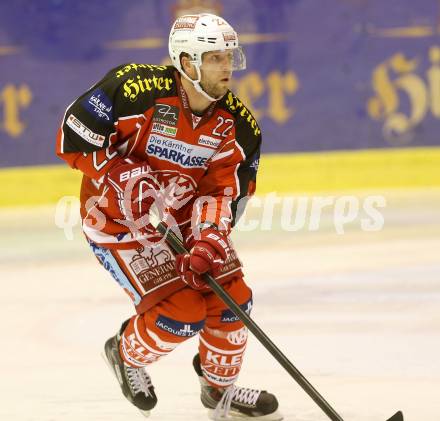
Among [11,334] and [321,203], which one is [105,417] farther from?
[321,203]

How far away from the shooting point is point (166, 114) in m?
3.91

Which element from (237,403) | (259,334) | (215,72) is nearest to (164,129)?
(215,72)

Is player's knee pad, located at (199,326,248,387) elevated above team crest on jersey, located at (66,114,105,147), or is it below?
below

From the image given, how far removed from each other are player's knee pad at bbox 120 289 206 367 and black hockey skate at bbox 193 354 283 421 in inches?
11.4

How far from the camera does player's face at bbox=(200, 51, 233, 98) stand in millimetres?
3832

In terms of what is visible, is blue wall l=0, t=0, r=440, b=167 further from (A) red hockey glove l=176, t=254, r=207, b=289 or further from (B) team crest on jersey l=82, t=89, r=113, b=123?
(A) red hockey glove l=176, t=254, r=207, b=289

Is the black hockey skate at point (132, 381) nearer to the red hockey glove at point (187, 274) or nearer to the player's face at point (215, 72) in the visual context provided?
the red hockey glove at point (187, 274)

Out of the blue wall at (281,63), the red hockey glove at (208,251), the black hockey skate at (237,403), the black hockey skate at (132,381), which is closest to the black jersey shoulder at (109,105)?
the red hockey glove at (208,251)

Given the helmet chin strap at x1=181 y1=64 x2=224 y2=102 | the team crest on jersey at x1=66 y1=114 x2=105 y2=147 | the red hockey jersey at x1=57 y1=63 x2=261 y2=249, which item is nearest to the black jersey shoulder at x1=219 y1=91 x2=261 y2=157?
the red hockey jersey at x1=57 y1=63 x2=261 y2=249

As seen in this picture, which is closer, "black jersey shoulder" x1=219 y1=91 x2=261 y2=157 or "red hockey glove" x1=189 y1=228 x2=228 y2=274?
"red hockey glove" x1=189 y1=228 x2=228 y2=274

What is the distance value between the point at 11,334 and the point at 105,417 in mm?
1225

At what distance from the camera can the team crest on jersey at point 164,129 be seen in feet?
12.8

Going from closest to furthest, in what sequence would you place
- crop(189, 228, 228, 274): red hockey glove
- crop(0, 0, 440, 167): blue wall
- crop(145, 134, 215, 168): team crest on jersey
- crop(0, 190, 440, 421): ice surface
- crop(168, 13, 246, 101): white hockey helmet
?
1. crop(189, 228, 228, 274): red hockey glove
2. crop(168, 13, 246, 101): white hockey helmet
3. crop(145, 134, 215, 168): team crest on jersey
4. crop(0, 190, 440, 421): ice surface
5. crop(0, 0, 440, 167): blue wall

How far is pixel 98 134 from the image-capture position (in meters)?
3.86
